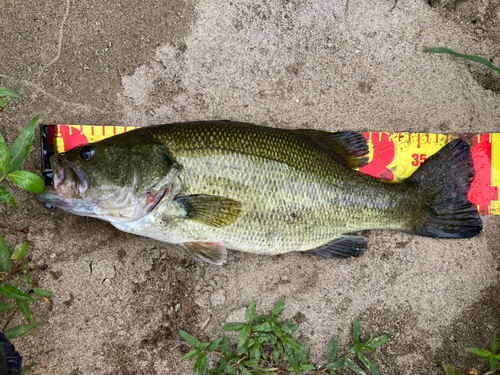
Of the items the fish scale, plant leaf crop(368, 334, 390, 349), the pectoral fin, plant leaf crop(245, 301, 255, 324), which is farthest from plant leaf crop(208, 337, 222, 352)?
plant leaf crop(368, 334, 390, 349)

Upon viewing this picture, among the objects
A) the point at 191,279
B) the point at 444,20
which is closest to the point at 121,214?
the point at 191,279

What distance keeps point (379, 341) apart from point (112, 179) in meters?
2.37

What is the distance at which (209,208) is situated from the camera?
234 cm

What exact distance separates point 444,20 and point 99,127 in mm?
2997

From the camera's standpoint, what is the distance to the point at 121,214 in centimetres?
232

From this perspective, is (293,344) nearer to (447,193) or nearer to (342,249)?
(342,249)

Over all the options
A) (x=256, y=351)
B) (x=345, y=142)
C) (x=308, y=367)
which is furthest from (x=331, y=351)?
(x=345, y=142)

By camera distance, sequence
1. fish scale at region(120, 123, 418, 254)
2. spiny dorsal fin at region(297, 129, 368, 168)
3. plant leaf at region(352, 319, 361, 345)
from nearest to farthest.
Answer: fish scale at region(120, 123, 418, 254) → spiny dorsal fin at region(297, 129, 368, 168) → plant leaf at region(352, 319, 361, 345)

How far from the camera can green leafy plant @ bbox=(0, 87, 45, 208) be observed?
2.28 metres

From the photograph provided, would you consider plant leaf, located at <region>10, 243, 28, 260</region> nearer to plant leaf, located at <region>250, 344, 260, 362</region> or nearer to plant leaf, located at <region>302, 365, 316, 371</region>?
plant leaf, located at <region>250, 344, 260, 362</region>

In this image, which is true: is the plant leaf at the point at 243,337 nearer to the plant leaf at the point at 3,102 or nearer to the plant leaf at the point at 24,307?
the plant leaf at the point at 24,307

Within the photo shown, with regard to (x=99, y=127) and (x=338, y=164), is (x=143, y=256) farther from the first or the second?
(x=338, y=164)

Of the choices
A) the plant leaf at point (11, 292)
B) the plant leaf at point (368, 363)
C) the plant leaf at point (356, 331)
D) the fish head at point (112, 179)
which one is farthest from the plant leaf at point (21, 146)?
the plant leaf at point (368, 363)

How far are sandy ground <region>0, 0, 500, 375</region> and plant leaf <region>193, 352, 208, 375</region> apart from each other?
0.75 feet
